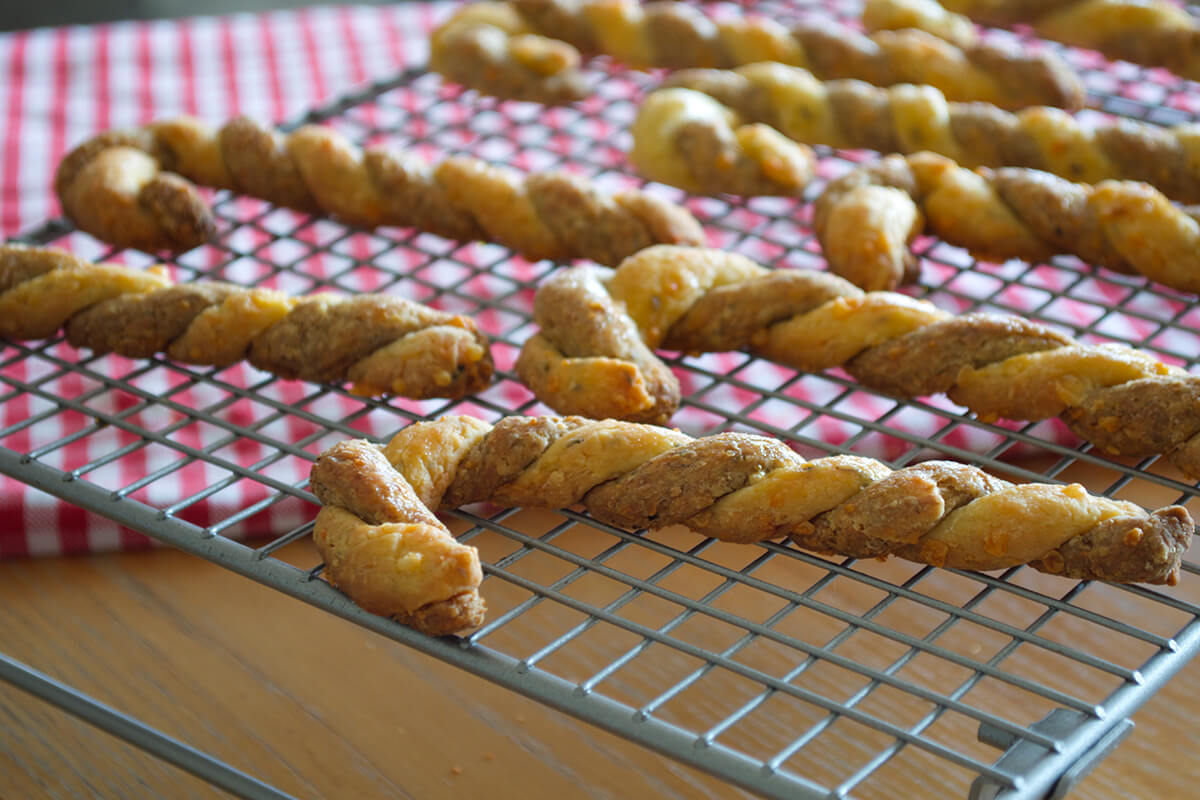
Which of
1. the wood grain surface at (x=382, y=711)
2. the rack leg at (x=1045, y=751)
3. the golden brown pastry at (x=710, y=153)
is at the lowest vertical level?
the wood grain surface at (x=382, y=711)

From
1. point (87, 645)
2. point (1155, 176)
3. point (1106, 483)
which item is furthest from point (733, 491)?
point (1155, 176)

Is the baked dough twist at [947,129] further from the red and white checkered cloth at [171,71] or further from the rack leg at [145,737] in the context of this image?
the rack leg at [145,737]

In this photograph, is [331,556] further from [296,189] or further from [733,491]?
[296,189]

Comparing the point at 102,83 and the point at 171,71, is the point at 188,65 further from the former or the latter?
the point at 102,83

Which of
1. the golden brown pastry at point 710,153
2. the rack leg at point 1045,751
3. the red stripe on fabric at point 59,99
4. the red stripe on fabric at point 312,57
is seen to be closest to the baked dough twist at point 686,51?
→ the golden brown pastry at point 710,153

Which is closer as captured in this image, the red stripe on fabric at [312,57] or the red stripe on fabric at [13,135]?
the red stripe on fabric at [13,135]
